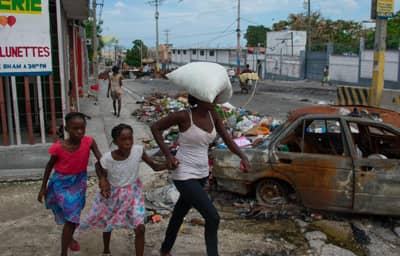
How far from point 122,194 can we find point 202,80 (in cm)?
114

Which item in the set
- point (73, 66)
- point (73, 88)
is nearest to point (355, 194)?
point (73, 88)

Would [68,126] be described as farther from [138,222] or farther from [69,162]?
[138,222]

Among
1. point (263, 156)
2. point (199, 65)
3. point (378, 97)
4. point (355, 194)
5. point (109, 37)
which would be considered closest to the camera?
point (199, 65)

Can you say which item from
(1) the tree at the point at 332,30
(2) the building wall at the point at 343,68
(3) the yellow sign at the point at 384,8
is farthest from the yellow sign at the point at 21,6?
(1) the tree at the point at 332,30

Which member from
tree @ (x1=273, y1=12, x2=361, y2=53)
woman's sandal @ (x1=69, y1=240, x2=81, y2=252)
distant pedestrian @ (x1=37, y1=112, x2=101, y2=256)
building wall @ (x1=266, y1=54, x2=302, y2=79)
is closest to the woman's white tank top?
distant pedestrian @ (x1=37, y1=112, x2=101, y2=256)

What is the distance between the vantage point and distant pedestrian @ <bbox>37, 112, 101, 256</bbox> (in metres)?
3.55

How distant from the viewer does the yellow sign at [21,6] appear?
5952 mm

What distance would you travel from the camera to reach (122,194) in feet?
11.7

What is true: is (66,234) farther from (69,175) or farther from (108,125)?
(108,125)

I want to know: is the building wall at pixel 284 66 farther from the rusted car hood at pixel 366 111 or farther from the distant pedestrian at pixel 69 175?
the distant pedestrian at pixel 69 175

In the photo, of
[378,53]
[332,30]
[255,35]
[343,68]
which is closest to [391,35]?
[343,68]

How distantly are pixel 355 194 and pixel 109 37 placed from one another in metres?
45.2

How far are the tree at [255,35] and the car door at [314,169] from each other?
8296 cm

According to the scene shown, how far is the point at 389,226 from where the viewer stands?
16.5 feet
